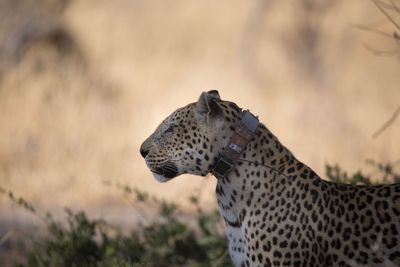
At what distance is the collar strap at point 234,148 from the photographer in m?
6.81

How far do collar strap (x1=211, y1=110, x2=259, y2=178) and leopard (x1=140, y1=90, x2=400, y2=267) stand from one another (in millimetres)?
34

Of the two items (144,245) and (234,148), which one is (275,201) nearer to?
(234,148)

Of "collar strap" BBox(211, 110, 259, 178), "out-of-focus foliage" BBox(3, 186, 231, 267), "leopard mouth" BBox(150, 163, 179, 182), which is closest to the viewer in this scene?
"collar strap" BBox(211, 110, 259, 178)

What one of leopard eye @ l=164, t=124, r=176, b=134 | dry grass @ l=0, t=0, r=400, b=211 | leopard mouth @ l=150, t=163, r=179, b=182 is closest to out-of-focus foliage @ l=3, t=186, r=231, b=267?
leopard mouth @ l=150, t=163, r=179, b=182

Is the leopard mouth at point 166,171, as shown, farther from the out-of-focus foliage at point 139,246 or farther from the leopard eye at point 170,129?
the out-of-focus foliage at point 139,246

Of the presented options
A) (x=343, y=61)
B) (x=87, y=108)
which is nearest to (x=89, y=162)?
(x=87, y=108)

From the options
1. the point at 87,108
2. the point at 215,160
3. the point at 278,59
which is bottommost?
the point at 215,160

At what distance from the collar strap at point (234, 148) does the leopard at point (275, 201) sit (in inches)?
1.3

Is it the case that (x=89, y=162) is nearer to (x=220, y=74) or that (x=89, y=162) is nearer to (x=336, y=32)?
(x=220, y=74)

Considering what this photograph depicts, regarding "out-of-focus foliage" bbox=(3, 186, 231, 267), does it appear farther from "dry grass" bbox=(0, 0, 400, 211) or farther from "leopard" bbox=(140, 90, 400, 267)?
"dry grass" bbox=(0, 0, 400, 211)

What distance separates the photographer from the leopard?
21.9 feet

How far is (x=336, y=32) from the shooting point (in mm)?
18594

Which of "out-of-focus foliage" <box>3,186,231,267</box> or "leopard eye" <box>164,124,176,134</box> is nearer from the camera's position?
"leopard eye" <box>164,124,176,134</box>

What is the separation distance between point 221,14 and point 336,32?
1.91m
